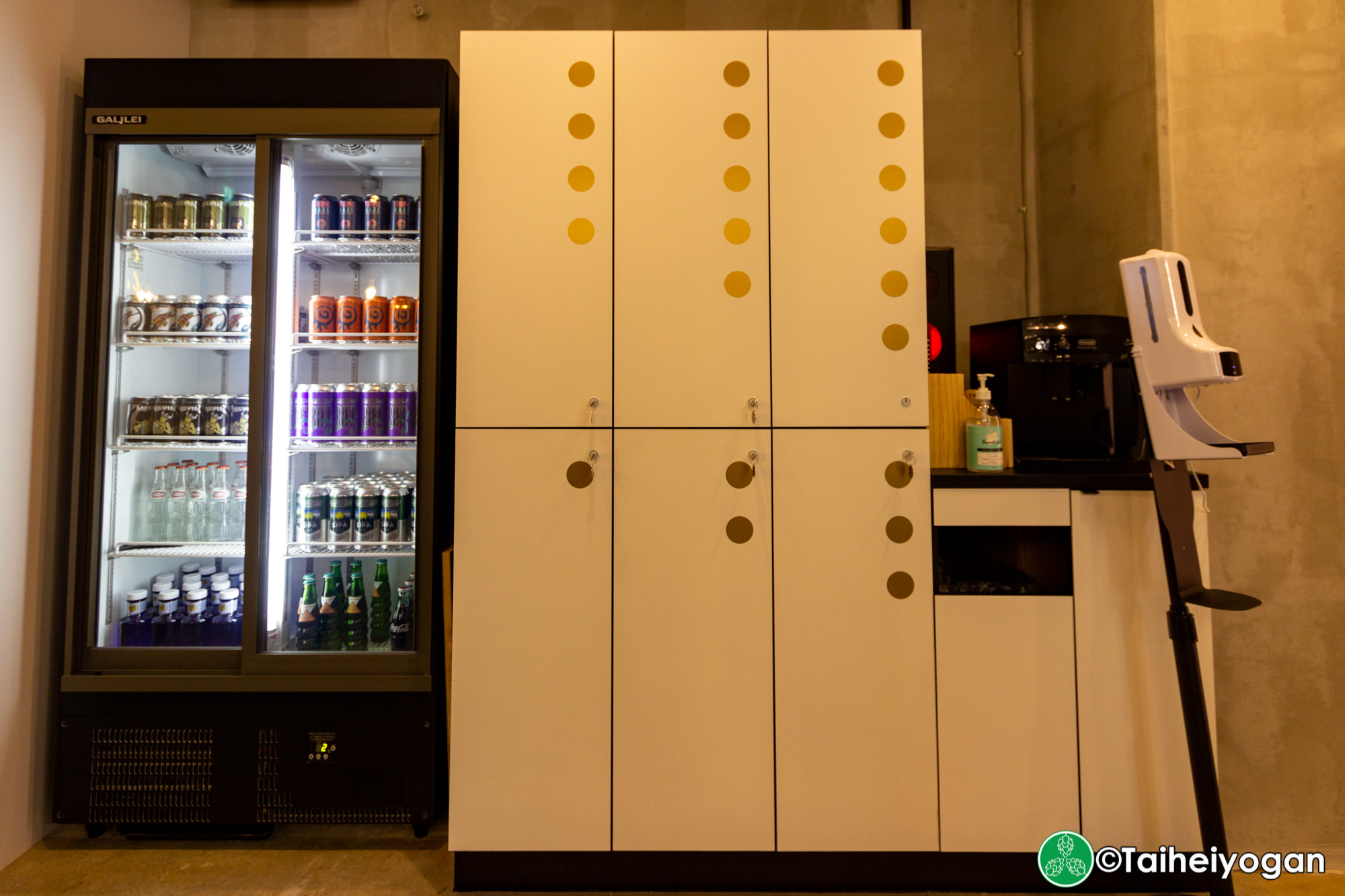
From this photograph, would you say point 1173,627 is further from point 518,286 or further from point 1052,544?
point 518,286

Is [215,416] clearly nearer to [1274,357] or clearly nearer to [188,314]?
[188,314]

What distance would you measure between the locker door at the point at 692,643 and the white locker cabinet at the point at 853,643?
68mm

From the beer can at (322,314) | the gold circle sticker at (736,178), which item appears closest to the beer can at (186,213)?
the beer can at (322,314)

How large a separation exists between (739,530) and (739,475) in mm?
166

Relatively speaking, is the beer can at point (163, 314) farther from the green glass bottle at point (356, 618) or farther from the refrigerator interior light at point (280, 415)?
the green glass bottle at point (356, 618)

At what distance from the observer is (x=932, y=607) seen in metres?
1.87

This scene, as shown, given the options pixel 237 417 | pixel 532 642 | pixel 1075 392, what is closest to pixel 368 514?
pixel 237 417

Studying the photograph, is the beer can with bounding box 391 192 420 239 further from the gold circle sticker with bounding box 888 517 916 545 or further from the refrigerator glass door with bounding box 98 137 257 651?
the gold circle sticker with bounding box 888 517 916 545

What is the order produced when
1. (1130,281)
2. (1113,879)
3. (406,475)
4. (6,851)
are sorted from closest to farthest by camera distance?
(1130,281), (1113,879), (6,851), (406,475)

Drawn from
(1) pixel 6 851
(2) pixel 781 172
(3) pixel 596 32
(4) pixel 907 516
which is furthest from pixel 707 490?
(1) pixel 6 851

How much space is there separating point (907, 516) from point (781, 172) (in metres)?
1.09

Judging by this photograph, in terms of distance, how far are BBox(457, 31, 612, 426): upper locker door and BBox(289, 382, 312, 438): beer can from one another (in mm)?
766

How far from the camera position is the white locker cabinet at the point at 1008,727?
5.99 feet

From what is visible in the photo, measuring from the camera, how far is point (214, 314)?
2305mm
